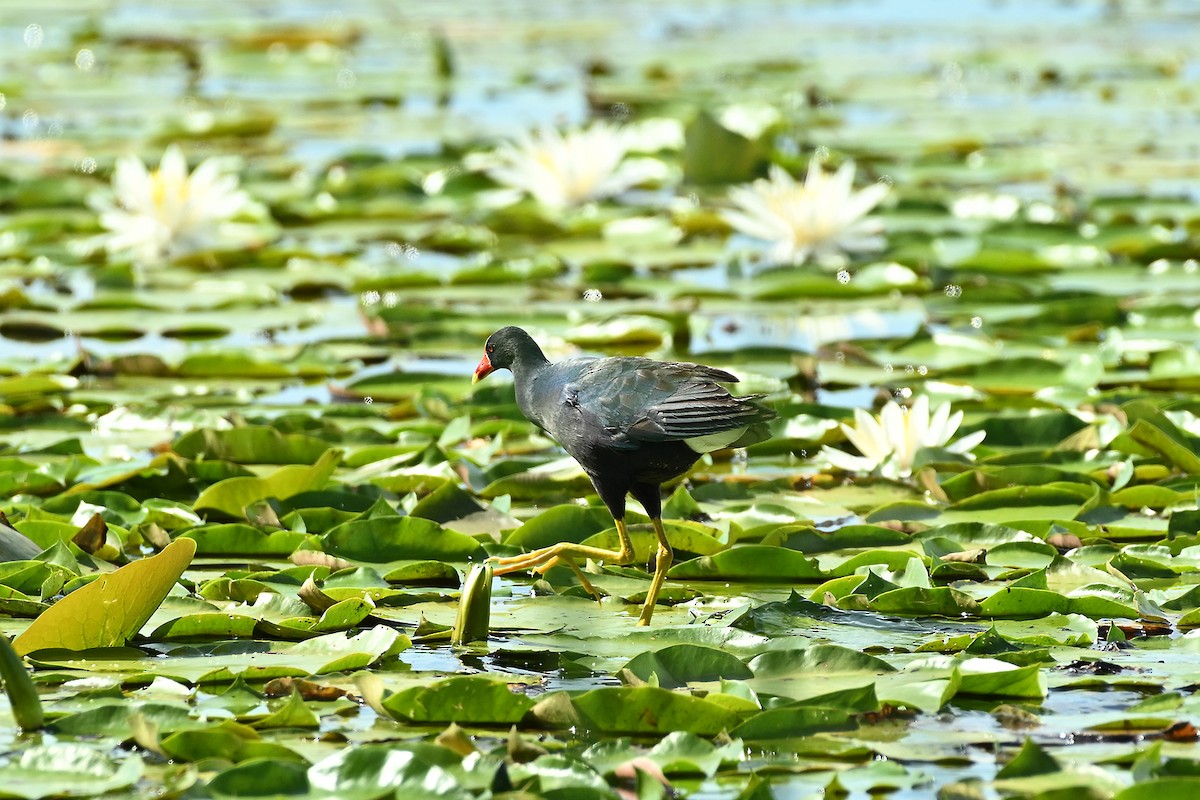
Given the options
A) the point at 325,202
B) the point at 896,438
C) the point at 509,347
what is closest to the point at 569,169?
the point at 325,202

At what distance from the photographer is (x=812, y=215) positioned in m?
7.75

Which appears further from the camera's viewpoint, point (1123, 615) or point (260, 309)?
point (260, 309)

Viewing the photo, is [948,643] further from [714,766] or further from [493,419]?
[493,419]

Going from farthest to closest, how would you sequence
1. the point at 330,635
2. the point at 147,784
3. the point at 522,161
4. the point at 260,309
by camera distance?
the point at 522,161 < the point at 260,309 < the point at 330,635 < the point at 147,784

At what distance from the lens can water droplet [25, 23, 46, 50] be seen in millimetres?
16125

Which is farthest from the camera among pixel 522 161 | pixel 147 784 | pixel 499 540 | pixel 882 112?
pixel 882 112

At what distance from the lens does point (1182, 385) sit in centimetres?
592

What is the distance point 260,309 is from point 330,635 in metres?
3.77

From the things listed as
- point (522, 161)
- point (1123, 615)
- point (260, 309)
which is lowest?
point (1123, 615)

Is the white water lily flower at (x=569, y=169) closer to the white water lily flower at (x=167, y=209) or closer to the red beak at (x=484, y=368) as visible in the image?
the white water lily flower at (x=167, y=209)

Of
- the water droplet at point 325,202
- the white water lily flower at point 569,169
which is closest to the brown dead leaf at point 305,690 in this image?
the white water lily flower at point 569,169

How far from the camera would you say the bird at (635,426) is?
4.06 meters

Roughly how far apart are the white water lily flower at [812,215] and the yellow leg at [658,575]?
11.9 feet

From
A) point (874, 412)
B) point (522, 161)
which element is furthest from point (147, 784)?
point (522, 161)
